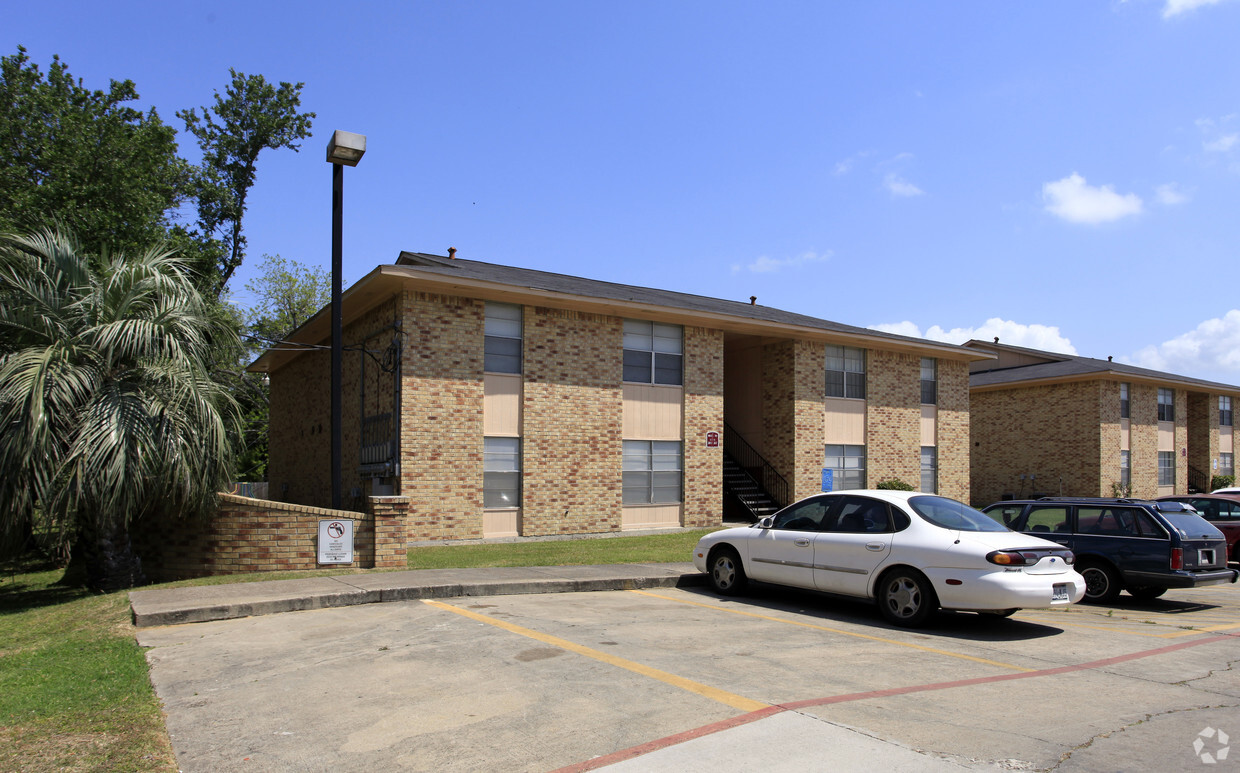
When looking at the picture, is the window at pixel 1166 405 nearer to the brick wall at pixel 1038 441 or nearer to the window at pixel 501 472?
the brick wall at pixel 1038 441

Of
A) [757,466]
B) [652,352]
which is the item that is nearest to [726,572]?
[652,352]

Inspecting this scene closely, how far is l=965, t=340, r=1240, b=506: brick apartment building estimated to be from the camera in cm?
3234

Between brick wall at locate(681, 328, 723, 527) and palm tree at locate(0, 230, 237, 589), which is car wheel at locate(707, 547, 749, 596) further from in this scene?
brick wall at locate(681, 328, 723, 527)

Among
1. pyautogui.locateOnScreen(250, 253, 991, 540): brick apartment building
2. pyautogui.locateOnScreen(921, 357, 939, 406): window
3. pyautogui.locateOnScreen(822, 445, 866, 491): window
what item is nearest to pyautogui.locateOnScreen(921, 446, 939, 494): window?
pyautogui.locateOnScreen(250, 253, 991, 540): brick apartment building

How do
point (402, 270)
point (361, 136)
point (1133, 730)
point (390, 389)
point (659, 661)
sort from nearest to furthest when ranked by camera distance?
point (1133, 730) < point (659, 661) < point (361, 136) < point (402, 270) < point (390, 389)

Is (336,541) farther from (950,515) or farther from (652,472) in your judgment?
(652,472)

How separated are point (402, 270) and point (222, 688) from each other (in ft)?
36.5

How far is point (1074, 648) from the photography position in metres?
8.02

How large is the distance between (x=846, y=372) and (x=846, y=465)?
2.74m

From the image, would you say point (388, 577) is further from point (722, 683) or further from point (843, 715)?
point (843, 715)

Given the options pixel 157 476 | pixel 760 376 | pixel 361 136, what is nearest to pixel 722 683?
pixel 157 476

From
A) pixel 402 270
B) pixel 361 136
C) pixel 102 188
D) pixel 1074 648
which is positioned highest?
pixel 102 188

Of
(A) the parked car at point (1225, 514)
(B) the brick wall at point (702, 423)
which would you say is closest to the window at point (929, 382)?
(B) the brick wall at point (702, 423)

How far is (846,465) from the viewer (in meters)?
24.8
